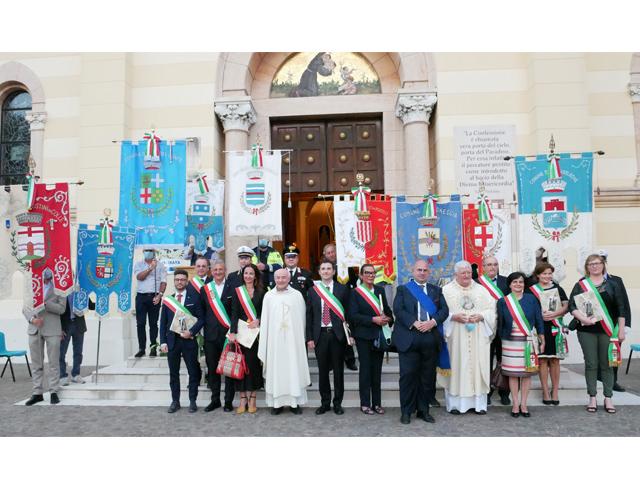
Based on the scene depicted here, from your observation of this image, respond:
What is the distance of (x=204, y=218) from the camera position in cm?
962

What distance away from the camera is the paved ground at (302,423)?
18.3 ft

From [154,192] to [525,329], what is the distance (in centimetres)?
609

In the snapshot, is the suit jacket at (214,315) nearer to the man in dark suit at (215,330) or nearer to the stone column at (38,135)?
the man in dark suit at (215,330)

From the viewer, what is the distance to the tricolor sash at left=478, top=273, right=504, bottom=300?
21.3ft

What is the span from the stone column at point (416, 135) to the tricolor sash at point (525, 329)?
486 centimetres

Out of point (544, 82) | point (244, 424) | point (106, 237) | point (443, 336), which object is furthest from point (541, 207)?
point (106, 237)

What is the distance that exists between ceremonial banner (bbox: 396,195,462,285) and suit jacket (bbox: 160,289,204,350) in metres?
3.25

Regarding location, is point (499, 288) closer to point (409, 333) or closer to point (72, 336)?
point (409, 333)

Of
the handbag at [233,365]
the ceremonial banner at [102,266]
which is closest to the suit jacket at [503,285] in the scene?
the handbag at [233,365]

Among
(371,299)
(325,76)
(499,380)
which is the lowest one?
(499,380)

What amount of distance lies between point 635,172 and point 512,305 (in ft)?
21.0

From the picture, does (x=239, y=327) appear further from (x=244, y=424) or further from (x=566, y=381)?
(x=566, y=381)

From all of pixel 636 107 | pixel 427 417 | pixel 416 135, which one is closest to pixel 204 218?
pixel 416 135

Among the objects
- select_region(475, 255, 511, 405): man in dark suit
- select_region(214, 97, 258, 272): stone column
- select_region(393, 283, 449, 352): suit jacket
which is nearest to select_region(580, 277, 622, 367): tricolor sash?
select_region(475, 255, 511, 405): man in dark suit
